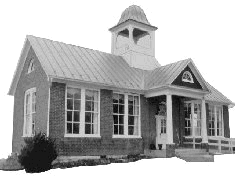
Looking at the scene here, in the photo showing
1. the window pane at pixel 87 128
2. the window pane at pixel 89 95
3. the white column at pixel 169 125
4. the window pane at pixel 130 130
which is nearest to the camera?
the window pane at pixel 87 128

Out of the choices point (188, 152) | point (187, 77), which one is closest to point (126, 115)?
point (188, 152)

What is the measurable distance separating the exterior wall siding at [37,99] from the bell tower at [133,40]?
23.7 feet

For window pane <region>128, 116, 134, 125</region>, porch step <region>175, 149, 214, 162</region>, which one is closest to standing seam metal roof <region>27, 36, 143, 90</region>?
window pane <region>128, 116, 134, 125</region>

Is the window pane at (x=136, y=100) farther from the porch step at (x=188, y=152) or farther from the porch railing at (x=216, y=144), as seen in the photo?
the porch railing at (x=216, y=144)

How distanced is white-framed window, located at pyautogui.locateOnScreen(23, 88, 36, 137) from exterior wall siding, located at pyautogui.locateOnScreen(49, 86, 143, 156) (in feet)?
8.06

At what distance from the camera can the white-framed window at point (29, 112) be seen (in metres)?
20.0

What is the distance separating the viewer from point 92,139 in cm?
1912

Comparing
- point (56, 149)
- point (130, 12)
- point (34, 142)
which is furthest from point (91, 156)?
point (130, 12)

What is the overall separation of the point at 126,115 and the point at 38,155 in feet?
Answer: 22.2

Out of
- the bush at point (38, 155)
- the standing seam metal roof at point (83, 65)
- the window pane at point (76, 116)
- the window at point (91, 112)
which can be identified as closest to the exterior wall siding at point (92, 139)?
the window at point (91, 112)

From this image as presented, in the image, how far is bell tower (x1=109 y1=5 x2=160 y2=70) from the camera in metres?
25.2

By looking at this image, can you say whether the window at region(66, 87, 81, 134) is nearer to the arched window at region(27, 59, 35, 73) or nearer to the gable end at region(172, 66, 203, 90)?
the arched window at region(27, 59, 35, 73)

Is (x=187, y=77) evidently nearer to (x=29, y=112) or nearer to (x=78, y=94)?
(x=78, y=94)

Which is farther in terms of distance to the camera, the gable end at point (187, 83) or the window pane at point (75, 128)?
the gable end at point (187, 83)
